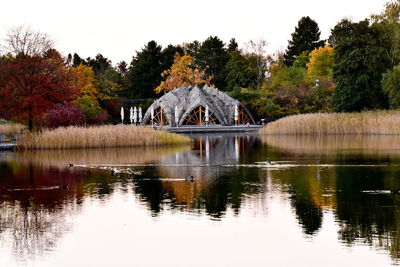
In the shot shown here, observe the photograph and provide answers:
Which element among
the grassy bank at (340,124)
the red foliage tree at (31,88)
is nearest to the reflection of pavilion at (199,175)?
the red foliage tree at (31,88)

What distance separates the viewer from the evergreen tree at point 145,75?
98938 mm

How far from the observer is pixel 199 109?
7575 centimetres

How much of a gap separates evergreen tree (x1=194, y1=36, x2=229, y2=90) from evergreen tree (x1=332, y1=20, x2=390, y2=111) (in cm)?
4213

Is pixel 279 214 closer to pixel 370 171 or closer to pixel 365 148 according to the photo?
pixel 370 171

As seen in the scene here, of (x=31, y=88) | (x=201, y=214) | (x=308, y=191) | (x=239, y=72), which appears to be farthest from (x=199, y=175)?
(x=239, y=72)

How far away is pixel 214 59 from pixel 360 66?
148ft

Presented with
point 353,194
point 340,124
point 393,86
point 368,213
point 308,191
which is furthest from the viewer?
point 393,86

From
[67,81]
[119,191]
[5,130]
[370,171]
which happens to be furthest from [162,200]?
[5,130]

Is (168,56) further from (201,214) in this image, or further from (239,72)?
(201,214)

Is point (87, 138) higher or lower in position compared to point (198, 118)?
lower

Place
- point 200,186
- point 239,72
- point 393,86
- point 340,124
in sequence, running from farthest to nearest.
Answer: point 239,72 → point 393,86 → point 340,124 → point 200,186

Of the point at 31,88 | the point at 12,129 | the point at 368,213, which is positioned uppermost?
the point at 31,88

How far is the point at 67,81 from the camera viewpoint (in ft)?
138

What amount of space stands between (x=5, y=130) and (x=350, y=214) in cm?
3758
